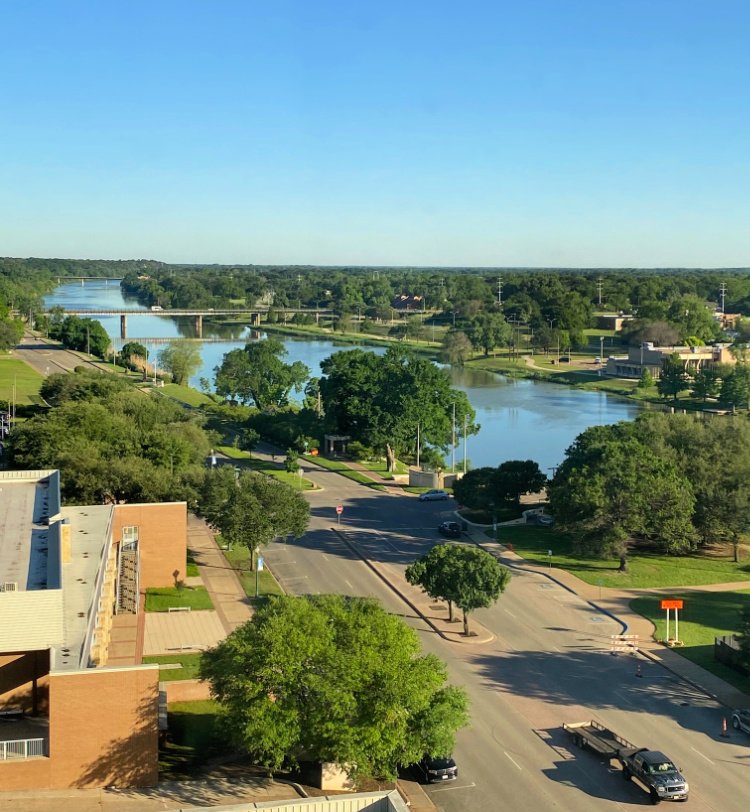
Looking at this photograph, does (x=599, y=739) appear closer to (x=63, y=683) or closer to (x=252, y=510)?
(x=63, y=683)

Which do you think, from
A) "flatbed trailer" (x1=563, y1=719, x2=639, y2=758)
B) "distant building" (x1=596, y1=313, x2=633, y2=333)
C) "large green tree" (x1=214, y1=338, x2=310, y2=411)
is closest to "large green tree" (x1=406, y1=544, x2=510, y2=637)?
"flatbed trailer" (x1=563, y1=719, x2=639, y2=758)

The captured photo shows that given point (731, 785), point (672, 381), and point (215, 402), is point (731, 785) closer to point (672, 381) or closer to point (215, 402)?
point (215, 402)

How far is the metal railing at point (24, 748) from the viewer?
22484 mm

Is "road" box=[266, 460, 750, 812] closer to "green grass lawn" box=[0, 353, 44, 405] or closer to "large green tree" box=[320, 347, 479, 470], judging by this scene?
"large green tree" box=[320, 347, 479, 470]

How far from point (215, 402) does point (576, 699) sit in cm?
6891

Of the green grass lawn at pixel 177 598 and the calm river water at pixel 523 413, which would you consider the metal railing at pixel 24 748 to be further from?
the calm river water at pixel 523 413

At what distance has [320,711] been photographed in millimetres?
23391

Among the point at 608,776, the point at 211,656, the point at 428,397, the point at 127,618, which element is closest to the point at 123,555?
the point at 127,618

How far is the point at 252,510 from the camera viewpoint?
43.0 m

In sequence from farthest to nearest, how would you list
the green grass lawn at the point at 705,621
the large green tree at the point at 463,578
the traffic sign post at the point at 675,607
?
the large green tree at the point at 463,578 < the traffic sign post at the point at 675,607 < the green grass lawn at the point at 705,621

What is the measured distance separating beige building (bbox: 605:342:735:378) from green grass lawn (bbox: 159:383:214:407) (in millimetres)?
56537

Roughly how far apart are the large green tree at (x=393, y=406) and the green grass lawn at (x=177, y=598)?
3078 cm

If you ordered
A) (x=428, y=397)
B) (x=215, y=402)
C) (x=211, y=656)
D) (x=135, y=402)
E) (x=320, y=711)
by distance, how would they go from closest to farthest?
(x=320, y=711), (x=211, y=656), (x=135, y=402), (x=428, y=397), (x=215, y=402)

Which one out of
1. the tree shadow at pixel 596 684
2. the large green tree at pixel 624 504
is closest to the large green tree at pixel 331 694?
the tree shadow at pixel 596 684
